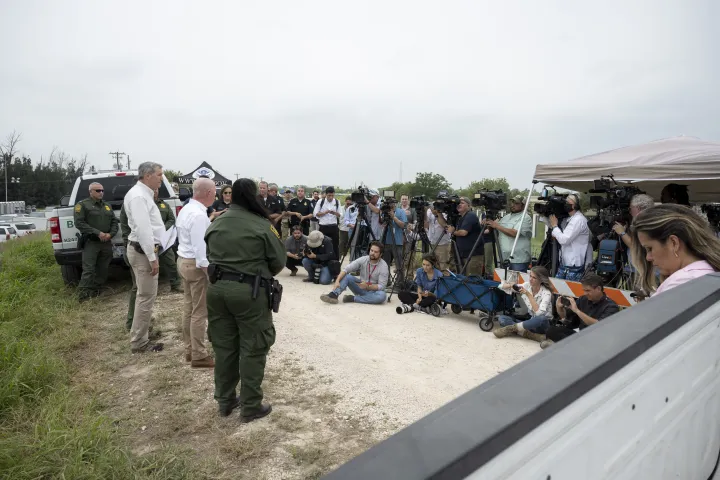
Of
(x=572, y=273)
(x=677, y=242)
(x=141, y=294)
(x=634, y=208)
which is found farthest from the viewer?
(x=572, y=273)

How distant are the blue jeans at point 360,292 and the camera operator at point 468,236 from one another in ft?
4.17

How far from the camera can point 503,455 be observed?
30.2 inches

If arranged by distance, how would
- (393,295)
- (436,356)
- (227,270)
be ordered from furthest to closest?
(393,295) < (436,356) < (227,270)

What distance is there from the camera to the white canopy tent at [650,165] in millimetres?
4998

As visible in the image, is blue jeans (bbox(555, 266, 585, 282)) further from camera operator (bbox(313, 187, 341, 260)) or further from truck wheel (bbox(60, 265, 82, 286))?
truck wheel (bbox(60, 265, 82, 286))

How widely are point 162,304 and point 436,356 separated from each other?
13.5 ft

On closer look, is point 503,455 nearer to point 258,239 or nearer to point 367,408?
point 258,239

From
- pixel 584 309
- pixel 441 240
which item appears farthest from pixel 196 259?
pixel 441 240

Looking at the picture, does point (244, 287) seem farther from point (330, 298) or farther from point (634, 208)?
point (634, 208)

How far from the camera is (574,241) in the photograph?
5934 millimetres

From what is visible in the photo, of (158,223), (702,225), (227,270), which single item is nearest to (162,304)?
(158,223)

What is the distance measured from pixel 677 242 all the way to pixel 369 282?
5527mm

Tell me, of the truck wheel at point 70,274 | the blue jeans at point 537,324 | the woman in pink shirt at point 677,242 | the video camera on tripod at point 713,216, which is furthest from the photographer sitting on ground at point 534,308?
the truck wheel at point 70,274

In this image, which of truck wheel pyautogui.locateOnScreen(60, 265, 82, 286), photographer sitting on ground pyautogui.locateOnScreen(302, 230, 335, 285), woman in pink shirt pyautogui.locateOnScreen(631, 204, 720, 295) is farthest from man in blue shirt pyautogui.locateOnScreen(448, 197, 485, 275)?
truck wheel pyautogui.locateOnScreen(60, 265, 82, 286)
